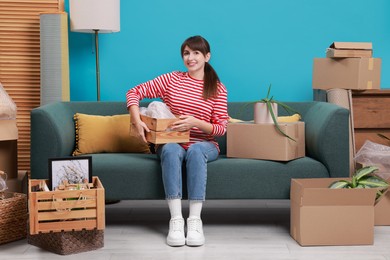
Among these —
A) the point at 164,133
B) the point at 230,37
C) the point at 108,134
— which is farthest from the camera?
the point at 230,37

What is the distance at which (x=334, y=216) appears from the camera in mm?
2912

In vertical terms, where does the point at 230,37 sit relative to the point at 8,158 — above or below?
above

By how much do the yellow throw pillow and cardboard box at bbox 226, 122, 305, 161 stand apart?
1.77 feet

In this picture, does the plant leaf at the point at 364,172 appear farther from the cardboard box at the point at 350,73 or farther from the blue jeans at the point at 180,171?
the cardboard box at the point at 350,73

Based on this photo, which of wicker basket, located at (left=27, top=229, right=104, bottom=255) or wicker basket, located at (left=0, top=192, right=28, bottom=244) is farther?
wicker basket, located at (left=0, top=192, right=28, bottom=244)

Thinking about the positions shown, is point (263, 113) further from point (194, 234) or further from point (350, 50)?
point (350, 50)

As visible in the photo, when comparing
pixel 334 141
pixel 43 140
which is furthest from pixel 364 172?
pixel 43 140

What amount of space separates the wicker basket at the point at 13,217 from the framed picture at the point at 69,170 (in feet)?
0.74

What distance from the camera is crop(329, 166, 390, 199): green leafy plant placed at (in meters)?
3.03

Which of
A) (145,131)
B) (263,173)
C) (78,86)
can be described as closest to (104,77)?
(78,86)

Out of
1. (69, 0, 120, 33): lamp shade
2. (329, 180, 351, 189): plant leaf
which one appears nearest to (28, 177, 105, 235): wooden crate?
(329, 180, 351, 189): plant leaf

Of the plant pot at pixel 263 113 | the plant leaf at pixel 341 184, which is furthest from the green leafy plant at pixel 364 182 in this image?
Result: the plant pot at pixel 263 113

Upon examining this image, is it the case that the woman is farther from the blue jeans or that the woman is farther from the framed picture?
the framed picture

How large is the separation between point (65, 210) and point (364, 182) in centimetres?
141
